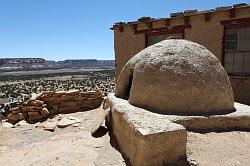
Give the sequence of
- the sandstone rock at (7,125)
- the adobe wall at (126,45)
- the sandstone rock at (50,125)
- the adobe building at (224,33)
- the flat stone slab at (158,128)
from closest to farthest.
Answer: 1. the flat stone slab at (158,128)
2. the sandstone rock at (50,125)
3. the adobe building at (224,33)
4. the sandstone rock at (7,125)
5. the adobe wall at (126,45)

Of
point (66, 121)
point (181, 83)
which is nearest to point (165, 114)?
point (181, 83)

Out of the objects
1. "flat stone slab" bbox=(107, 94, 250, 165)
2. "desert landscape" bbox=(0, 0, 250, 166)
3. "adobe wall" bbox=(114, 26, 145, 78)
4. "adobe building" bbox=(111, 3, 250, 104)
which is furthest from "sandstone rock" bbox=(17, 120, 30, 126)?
"adobe building" bbox=(111, 3, 250, 104)

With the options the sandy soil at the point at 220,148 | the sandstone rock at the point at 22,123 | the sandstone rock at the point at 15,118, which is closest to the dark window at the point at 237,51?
the sandy soil at the point at 220,148

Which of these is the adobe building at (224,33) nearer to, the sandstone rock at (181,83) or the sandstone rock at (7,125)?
the sandstone rock at (181,83)

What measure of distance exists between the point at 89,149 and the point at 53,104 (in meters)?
5.69

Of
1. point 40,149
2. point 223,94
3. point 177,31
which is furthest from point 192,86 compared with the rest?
point 177,31

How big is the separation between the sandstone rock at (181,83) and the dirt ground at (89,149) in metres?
0.88

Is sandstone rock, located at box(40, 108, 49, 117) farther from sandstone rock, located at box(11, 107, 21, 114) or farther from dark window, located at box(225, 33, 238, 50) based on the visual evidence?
dark window, located at box(225, 33, 238, 50)

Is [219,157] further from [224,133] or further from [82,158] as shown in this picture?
[82,158]

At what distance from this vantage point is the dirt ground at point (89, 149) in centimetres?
593

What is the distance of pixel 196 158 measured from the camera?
575cm

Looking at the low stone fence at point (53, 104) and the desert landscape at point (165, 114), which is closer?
the desert landscape at point (165, 114)

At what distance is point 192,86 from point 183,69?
50 centimetres

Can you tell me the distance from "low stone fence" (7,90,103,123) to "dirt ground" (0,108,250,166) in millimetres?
1631
